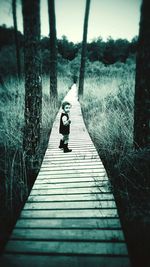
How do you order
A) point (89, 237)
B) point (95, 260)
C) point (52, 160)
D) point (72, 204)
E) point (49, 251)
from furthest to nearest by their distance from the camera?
point (52, 160)
point (72, 204)
point (89, 237)
point (49, 251)
point (95, 260)

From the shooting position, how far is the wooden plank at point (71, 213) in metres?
2.52

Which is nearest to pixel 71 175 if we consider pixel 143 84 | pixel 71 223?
pixel 71 223

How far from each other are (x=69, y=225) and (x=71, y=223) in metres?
0.04

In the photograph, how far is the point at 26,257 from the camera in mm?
1954

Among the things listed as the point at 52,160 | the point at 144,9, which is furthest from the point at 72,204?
the point at 144,9

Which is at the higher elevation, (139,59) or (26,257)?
(139,59)

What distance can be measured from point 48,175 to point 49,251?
1666 millimetres

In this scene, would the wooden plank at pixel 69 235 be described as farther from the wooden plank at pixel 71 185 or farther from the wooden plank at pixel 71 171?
the wooden plank at pixel 71 171

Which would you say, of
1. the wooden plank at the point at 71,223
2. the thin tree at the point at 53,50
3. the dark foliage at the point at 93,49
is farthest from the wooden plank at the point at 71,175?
the dark foliage at the point at 93,49

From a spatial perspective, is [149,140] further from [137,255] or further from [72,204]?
[137,255]

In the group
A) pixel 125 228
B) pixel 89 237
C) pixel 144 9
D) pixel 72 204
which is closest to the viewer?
pixel 89 237

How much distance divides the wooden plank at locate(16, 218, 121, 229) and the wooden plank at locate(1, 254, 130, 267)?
1.34 ft

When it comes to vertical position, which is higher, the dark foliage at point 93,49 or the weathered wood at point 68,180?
the dark foliage at point 93,49

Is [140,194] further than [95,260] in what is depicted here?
Yes
